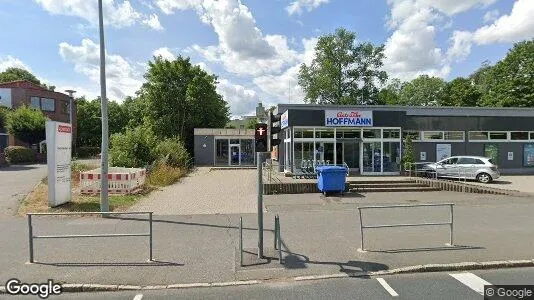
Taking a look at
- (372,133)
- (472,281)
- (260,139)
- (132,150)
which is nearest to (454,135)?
(372,133)

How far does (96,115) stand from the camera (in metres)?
61.0

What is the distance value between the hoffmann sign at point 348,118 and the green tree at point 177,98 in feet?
62.4

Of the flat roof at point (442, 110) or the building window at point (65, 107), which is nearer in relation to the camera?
the flat roof at point (442, 110)

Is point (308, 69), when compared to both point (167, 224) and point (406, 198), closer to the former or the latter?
point (406, 198)

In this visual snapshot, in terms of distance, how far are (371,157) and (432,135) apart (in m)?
5.26

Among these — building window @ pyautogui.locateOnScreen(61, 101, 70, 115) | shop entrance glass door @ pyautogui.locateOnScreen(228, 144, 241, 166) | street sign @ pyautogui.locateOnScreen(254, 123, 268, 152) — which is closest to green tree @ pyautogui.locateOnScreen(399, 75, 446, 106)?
shop entrance glass door @ pyautogui.locateOnScreen(228, 144, 241, 166)

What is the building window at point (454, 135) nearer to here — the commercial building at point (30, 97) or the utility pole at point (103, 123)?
the utility pole at point (103, 123)

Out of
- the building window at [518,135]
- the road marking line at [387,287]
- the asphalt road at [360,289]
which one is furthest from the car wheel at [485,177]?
the road marking line at [387,287]

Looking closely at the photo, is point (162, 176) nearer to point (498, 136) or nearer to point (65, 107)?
point (498, 136)

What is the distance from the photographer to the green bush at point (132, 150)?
2120 cm

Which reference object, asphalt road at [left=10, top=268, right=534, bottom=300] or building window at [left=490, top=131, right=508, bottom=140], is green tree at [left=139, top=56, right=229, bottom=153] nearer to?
building window at [left=490, top=131, right=508, bottom=140]

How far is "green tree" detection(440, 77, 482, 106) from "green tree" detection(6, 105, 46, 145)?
52.8m

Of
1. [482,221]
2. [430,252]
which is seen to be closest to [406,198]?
[482,221]

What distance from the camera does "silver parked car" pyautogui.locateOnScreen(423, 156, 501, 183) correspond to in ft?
66.3
